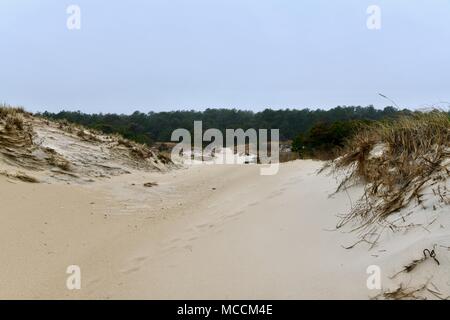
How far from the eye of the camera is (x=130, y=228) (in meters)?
5.42

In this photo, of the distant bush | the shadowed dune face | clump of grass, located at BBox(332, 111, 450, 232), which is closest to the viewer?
clump of grass, located at BBox(332, 111, 450, 232)

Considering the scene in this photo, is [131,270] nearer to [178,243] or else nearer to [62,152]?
[178,243]

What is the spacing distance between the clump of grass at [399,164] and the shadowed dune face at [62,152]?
5399 millimetres

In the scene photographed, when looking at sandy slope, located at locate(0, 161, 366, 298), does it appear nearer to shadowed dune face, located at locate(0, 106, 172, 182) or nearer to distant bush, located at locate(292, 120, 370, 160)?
shadowed dune face, located at locate(0, 106, 172, 182)

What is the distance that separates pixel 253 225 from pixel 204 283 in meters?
1.66

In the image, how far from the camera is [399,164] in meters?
4.34

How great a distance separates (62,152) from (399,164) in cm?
716

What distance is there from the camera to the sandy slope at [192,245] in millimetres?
3086

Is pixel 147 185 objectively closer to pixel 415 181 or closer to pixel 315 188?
pixel 315 188

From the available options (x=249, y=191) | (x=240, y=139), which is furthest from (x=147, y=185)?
(x=240, y=139)

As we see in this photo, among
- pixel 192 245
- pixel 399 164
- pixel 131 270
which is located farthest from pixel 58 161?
pixel 399 164

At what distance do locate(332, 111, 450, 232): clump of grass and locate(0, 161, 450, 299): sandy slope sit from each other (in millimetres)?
327

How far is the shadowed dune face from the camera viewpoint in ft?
26.1

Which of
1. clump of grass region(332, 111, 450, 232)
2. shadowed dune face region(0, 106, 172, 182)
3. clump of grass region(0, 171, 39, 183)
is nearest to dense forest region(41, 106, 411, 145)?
shadowed dune face region(0, 106, 172, 182)
